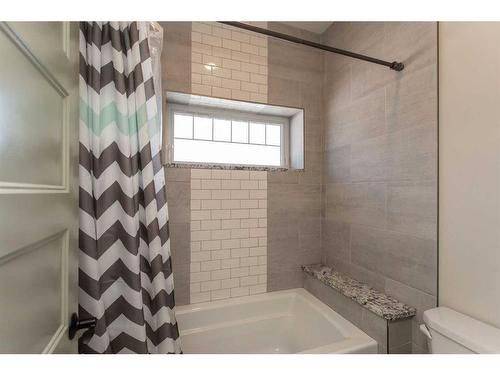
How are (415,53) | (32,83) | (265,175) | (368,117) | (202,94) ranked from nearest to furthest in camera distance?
(32,83), (415,53), (368,117), (202,94), (265,175)

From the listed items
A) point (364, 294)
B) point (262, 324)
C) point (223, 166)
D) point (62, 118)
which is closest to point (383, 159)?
point (364, 294)

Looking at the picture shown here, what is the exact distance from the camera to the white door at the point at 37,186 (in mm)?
425

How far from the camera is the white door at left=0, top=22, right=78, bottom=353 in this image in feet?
1.39

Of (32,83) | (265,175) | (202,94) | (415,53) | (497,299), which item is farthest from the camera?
(265,175)

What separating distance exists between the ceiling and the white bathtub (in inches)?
82.3

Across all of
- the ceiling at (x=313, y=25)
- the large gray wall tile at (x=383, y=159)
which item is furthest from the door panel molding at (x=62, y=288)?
the ceiling at (x=313, y=25)

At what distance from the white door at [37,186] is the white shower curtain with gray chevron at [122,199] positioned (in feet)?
1.45

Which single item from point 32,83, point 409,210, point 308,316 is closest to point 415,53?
point 409,210

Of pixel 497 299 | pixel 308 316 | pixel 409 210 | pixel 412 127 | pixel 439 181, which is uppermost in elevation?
pixel 412 127

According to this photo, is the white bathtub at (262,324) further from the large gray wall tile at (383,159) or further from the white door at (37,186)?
the white door at (37,186)

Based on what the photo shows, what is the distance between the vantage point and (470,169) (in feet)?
3.50

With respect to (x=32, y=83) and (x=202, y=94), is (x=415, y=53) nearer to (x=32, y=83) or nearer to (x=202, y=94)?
(x=202, y=94)

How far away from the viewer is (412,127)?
1.31 m
